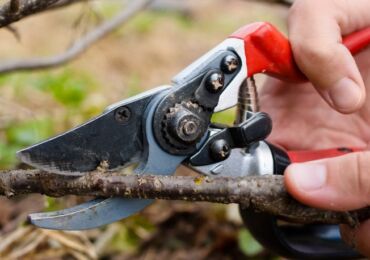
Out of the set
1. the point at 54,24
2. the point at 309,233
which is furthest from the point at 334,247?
the point at 54,24

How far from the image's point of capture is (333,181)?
5.37 ft

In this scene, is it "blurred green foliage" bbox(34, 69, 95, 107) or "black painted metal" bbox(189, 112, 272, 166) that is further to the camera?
"blurred green foliage" bbox(34, 69, 95, 107)

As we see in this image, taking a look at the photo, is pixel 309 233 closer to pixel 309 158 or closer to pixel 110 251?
pixel 309 158

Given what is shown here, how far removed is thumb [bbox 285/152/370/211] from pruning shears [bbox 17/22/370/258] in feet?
0.65

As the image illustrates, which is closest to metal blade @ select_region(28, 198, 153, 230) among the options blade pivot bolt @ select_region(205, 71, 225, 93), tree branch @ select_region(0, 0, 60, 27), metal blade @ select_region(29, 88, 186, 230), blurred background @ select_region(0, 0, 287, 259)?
metal blade @ select_region(29, 88, 186, 230)

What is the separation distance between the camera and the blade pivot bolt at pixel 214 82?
69.8 inches

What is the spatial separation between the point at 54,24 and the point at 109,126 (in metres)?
4.49

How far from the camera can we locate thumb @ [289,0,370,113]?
1867mm

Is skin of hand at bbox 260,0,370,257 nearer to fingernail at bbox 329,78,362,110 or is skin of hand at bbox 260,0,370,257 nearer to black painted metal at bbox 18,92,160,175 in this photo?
fingernail at bbox 329,78,362,110

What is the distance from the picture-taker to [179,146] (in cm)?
175

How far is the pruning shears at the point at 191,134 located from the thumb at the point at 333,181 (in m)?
0.20

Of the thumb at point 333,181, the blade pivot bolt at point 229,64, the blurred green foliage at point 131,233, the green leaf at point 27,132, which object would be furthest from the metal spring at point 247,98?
the green leaf at point 27,132

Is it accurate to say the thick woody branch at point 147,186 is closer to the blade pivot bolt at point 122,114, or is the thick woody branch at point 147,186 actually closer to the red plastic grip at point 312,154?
the blade pivot bolt at point 122,114

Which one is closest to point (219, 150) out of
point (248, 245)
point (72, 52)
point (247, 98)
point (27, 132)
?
point (247, 98)
